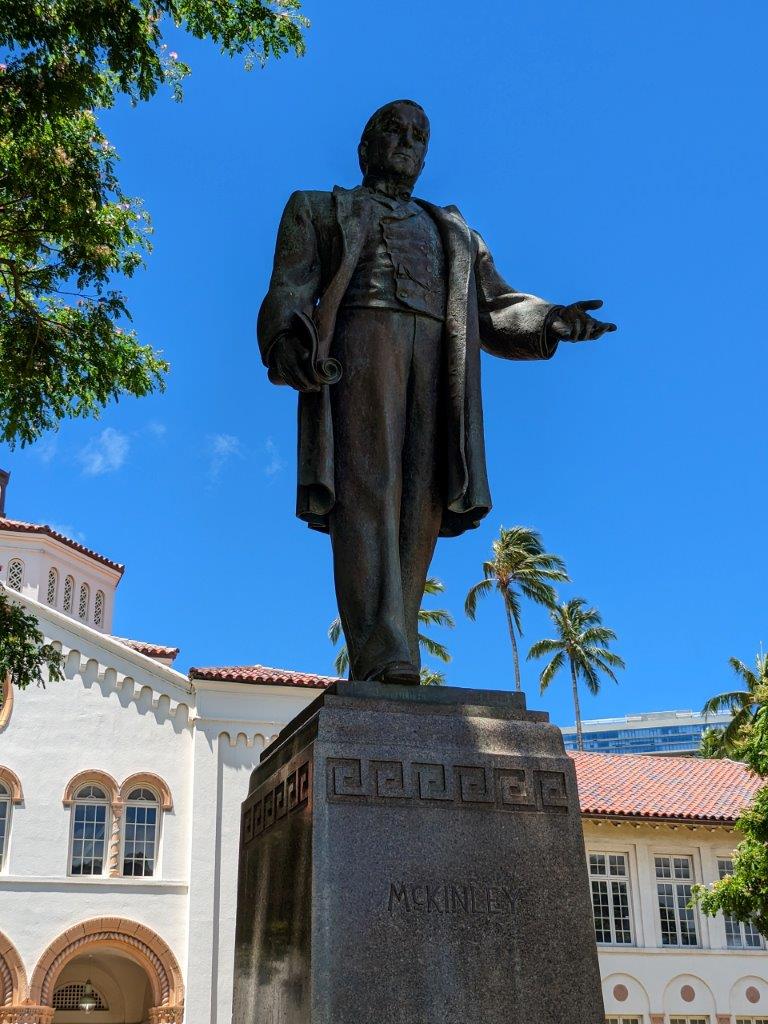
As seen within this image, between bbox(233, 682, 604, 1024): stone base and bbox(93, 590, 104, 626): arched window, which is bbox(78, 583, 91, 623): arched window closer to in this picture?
bbox(93, 590, 104, 626): arched window

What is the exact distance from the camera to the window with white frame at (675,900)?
98.9 feet

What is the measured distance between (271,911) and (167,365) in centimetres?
887

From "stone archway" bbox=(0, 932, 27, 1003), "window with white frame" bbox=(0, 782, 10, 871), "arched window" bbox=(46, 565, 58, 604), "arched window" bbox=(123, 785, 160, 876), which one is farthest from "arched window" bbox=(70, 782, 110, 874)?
"arched window" bbox=(46, 565, 58, 604)

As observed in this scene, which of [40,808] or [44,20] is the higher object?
[44,20]

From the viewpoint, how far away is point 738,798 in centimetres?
3184

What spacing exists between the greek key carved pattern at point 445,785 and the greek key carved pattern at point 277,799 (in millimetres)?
140

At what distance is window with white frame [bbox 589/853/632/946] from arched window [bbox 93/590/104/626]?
54.2 ft

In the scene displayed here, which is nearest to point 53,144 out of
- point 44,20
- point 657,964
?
point 44,20

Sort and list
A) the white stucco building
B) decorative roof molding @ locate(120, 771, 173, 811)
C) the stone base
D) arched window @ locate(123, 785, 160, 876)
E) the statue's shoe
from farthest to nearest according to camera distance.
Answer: decorative roof molding @ locate(120, 771, 173, 811) < arched window @ locate(123, 785, 160, 876) < the white stucco building < the statue's shoe < the stone base

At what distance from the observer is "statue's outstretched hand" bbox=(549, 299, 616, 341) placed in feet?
16.4

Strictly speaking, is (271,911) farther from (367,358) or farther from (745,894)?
(745,894)

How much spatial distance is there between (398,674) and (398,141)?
91.3 inches

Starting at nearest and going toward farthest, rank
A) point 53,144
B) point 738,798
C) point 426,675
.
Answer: point 53,144, point 738,798, point 426,675

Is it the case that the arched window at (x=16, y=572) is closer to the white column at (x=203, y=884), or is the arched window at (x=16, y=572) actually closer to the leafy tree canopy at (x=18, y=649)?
the white column at (x=203, y=884)
